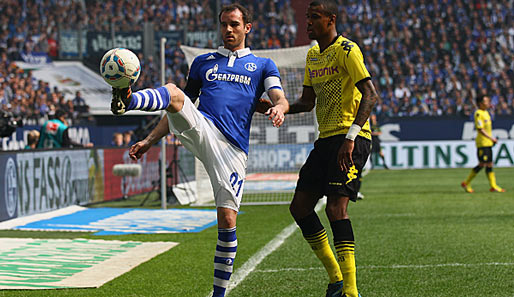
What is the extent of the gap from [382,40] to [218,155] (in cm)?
3213

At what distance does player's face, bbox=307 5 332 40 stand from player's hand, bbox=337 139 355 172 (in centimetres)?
82

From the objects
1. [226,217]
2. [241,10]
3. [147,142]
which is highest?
[241,10]

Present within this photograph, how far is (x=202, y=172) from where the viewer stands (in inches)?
643

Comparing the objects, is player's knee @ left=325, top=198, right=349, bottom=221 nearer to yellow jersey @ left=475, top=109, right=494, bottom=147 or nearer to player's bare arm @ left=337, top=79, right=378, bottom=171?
player's bare arm @ left=337, top=79, right=378, bottom=171

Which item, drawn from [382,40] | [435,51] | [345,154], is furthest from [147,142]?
[382,40]

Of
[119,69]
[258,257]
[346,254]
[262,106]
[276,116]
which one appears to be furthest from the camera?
[258,257]

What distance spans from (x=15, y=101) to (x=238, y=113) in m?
27.0

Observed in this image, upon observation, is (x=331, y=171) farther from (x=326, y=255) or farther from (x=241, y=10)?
(x=241, y=10)

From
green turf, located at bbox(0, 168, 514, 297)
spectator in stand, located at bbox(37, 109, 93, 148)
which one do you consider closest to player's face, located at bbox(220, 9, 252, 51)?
green turf, located at bbox(0, 168, 514, 297)

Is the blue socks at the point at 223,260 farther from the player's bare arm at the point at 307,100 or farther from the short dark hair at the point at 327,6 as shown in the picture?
the short dark hair at the point at 327,6

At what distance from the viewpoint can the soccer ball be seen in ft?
14.2

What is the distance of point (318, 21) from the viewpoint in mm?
5477

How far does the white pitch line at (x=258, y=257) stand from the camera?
6500mm

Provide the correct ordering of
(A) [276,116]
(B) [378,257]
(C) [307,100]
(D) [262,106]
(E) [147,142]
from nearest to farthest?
(A) [276,116] → (E) [147,142] → (D) [262,106] → (C) [307,100] → (B) [378,257]
